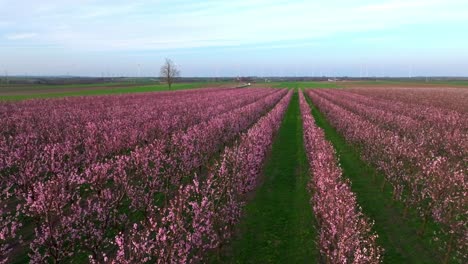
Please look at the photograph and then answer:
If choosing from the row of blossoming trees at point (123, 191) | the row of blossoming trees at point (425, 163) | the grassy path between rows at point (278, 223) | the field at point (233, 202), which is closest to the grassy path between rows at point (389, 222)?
the field at point (233, 202)

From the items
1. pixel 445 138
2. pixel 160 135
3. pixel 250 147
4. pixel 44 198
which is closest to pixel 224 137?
pixel 160 135

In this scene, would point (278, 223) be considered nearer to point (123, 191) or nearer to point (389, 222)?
point (389, 222)

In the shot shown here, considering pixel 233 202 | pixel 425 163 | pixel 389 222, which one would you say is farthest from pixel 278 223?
pixel 425 163

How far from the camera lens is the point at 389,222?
1795 cm

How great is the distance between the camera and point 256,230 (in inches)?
667

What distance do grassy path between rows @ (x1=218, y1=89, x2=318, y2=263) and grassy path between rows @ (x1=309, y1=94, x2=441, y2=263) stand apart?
121 inches

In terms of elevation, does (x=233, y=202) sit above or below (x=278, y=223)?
above

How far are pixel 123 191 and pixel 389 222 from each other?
12.5 metres

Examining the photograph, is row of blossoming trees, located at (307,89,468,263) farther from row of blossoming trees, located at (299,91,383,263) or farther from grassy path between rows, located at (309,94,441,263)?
row of blossoming trees, located at (299,91,383,263)

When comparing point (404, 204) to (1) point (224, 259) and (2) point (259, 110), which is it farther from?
(2) point (259, 110)

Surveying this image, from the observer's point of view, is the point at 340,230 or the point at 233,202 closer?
the point at 340,230

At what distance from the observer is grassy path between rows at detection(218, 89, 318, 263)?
48.3 feet

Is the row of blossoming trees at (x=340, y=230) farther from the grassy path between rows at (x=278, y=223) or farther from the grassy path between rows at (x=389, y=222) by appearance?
the grassy path between rows at (x=389, y=222)

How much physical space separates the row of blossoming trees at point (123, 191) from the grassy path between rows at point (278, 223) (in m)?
1.11
